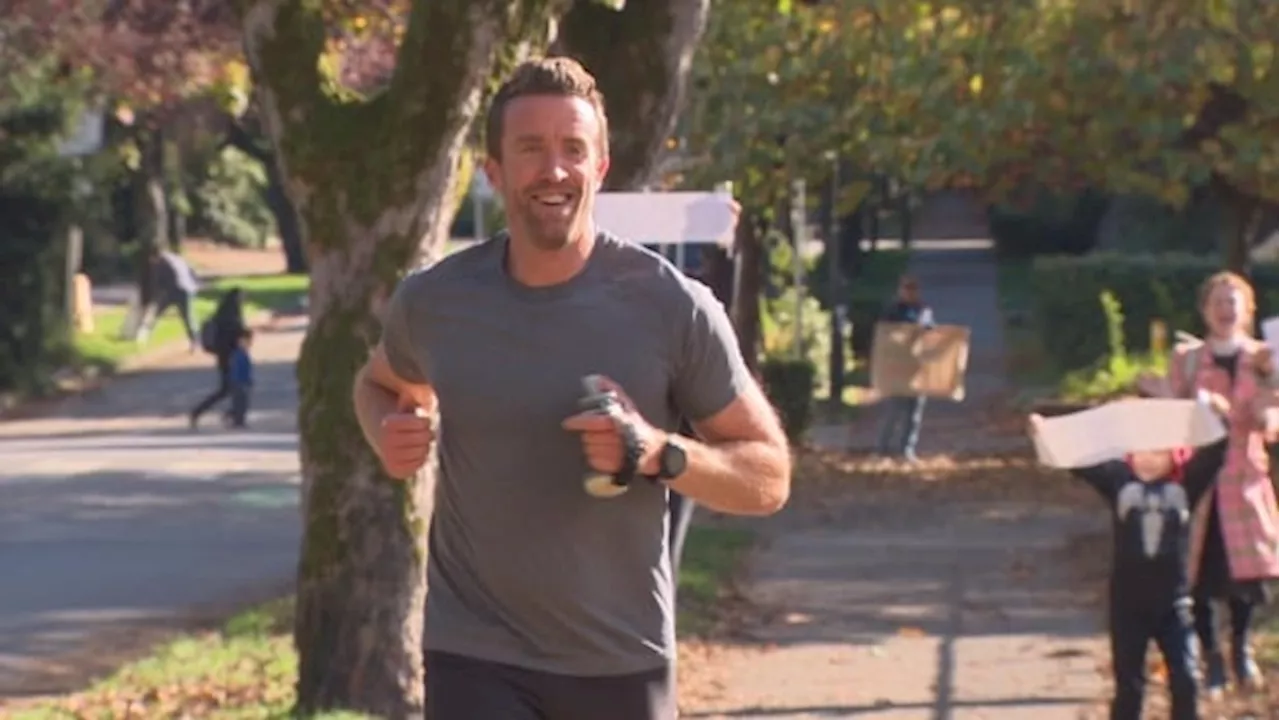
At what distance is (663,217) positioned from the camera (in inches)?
403

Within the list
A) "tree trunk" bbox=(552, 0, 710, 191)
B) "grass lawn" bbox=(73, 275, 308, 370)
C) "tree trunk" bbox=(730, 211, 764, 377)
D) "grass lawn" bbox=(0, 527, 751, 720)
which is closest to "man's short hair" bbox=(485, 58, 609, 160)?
"grass lawn" bbox=(0, 527, 751, 720)

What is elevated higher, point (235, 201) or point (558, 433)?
point (235, 201)

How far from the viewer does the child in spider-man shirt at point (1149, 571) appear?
8203 millimetres

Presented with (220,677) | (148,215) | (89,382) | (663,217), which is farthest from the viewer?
(148,215)

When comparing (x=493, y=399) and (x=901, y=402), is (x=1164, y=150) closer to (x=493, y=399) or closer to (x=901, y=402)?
(x=901, y=402)

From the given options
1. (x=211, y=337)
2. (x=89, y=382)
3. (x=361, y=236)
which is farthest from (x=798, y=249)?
(x=361, y=236)

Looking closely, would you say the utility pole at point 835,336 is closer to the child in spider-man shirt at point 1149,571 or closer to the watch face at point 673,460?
the child in spider-man shirt at point 1149,571

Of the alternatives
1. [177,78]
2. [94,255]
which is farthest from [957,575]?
[94,255]

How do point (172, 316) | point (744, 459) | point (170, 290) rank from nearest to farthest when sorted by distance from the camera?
point (744, 459) → point (170, 290) → point (172, 316)

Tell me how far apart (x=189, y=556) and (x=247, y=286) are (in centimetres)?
3814

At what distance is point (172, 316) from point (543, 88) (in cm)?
3927

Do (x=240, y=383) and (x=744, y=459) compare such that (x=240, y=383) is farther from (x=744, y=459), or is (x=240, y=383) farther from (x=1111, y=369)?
(x=744, y=459)

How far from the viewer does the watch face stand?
430cm

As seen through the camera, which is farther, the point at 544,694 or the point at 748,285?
the point at 748,285
